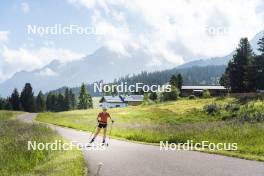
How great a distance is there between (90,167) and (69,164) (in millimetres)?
829

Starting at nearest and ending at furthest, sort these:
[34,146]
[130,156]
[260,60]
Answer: [130,156], [34,146], [260,60]

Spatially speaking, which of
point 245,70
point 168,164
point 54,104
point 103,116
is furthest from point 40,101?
point 168,164

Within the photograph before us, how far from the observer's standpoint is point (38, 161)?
2145cm

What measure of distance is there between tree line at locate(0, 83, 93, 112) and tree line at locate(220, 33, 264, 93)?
68.9 metres

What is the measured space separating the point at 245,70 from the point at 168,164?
275ft

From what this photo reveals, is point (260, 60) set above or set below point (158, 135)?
above

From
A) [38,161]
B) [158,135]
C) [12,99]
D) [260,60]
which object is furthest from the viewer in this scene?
[12,99]

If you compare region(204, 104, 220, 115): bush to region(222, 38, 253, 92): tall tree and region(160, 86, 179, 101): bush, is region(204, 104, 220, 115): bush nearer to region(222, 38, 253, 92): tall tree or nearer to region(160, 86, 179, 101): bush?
region(222, 38, 253, 92): tall tree

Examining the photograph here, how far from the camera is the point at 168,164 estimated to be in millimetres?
16797

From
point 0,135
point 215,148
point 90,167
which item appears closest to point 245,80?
point 0,135

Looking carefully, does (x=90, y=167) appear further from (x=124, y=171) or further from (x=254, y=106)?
(x=254, y=106)

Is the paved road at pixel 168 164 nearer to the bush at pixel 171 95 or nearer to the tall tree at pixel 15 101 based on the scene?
the bush at pixel 171 95

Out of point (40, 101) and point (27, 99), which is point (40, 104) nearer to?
point (40, 101)

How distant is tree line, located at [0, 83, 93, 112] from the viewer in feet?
513
